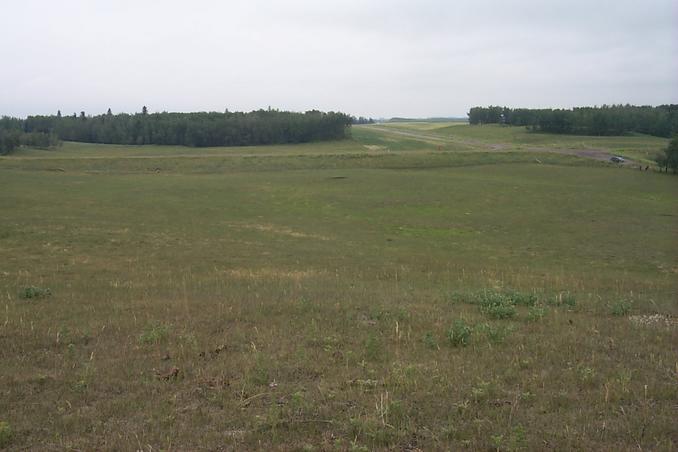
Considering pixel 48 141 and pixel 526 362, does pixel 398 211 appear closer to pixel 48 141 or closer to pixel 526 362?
pixel 526 362

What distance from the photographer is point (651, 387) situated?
617cm

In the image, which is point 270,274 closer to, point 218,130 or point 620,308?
point 620,308

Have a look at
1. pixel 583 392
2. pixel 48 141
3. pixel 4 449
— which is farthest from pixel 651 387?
pixel 48 141

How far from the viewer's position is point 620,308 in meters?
11.2

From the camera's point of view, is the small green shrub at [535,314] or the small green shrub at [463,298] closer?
the small green shrub at [535,314]

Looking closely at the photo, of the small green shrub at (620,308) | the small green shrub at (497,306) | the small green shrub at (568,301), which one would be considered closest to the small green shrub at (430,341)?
the small green shrub at (497,306)

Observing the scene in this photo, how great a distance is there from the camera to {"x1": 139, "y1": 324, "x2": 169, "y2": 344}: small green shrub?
8.49 meters

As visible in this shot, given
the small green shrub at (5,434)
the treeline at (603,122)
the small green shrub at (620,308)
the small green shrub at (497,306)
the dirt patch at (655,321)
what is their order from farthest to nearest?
the treeline at (603,122) < the small green shrub at (620,308) < the small green shrub at (497,306) < the dirt patch at (655,321) < the small green shrub at (5,434)

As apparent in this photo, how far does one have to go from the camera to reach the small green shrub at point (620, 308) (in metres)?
10.9

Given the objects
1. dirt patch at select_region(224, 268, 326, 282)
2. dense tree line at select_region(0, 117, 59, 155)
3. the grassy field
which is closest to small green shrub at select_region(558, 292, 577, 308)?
the grassy field

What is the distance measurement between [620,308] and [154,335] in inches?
356

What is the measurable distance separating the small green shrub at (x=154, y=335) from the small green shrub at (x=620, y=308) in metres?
8.56

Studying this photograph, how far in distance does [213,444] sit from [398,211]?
4023 centimetres

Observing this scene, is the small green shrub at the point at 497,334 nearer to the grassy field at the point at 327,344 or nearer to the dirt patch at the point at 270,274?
the grassy field at the point at 327,344
